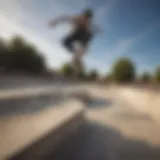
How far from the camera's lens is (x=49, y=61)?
1252 millimetres

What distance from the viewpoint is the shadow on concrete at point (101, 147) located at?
3.89ft

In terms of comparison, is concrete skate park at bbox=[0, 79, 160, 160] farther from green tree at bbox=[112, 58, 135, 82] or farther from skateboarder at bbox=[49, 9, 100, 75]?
skateboarder at bbox=[49, 9, 100, 75]

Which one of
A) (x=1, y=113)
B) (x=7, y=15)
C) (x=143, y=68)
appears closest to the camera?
(x=1, y=113)

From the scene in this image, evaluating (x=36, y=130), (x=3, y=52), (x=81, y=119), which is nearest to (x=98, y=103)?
(x=81, y=119)

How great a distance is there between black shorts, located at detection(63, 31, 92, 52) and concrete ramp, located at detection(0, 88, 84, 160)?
1.21 ft

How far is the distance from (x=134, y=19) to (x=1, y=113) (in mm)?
1023

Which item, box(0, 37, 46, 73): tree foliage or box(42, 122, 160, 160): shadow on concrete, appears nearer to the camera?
box(0, 37, 46, 73): tree foliage

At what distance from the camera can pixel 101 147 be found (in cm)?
129

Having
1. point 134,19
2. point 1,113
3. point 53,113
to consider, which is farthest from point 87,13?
point 1,113

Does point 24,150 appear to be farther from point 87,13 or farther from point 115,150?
point 87,13

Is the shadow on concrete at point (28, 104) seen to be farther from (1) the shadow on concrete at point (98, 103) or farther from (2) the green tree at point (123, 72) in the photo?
(2) the green tree at point (123, 72)

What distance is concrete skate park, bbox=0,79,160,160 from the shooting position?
1.08m

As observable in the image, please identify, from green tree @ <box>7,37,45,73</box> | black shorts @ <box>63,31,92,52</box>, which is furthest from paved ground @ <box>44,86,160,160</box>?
green tree @ <box>7,37,45,73</box>

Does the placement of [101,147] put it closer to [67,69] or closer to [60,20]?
[67,69]
